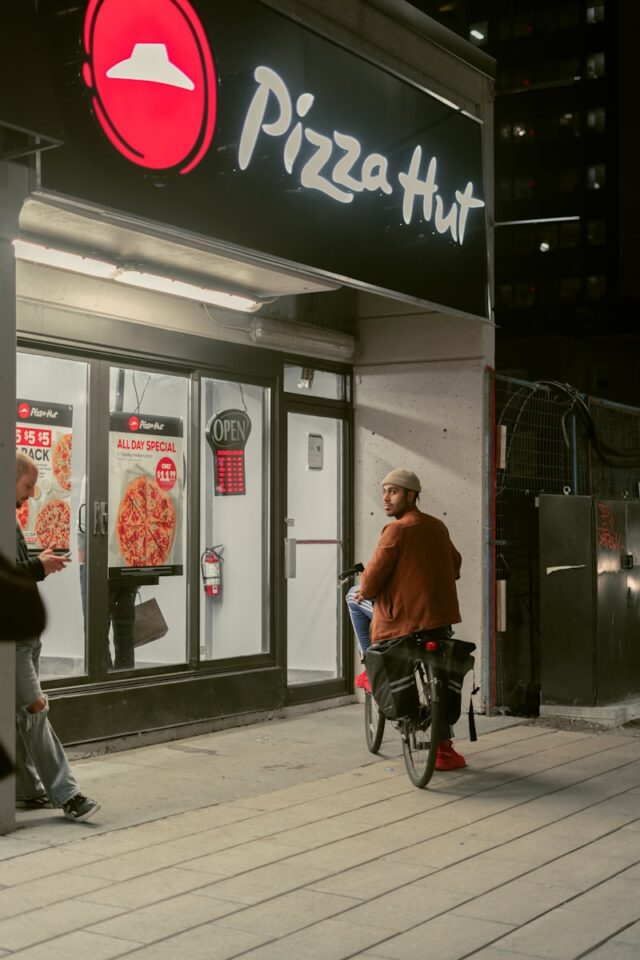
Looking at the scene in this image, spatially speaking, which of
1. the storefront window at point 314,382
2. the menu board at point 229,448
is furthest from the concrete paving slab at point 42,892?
the storefront window at point 314,382

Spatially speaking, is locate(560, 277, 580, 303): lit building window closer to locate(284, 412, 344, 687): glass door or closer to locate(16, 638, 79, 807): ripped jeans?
locate(284, 412, 344, 687): glass door

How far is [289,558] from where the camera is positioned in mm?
10922

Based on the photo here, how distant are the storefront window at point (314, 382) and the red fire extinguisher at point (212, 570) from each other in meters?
1.57

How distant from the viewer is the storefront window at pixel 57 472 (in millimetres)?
→ 8727

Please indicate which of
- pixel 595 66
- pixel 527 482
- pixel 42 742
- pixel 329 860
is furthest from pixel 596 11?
pixel 329 860

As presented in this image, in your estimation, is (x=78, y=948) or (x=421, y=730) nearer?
(x=78, y=948)

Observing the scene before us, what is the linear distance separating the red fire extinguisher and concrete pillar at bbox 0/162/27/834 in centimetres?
→ 378

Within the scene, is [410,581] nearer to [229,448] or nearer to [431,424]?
[229,448]

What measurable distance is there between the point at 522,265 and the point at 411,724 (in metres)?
93.7

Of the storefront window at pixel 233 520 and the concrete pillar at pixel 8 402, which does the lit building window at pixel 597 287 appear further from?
the concrete pillar at pixel 8 402

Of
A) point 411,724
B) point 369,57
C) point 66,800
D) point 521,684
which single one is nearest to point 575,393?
point 521,684

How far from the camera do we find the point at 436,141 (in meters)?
10.7

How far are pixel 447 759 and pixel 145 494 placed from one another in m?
2.94

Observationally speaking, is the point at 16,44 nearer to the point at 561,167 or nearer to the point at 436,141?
the point at 436,141
